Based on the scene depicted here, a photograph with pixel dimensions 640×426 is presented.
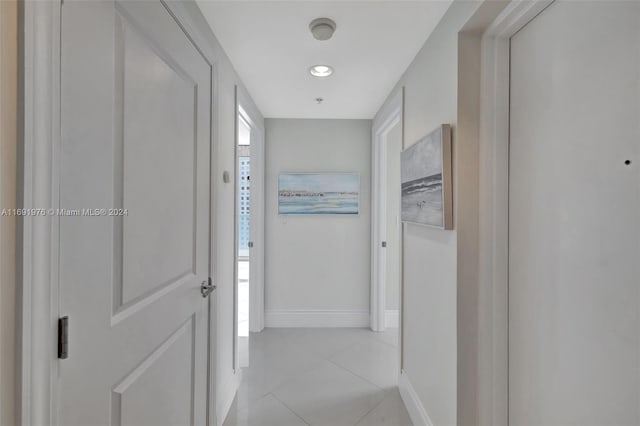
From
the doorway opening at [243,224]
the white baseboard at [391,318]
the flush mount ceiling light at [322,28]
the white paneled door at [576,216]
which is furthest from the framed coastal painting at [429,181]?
the doorway opening at [243,224]

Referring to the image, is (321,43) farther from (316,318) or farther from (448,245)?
(316,318)

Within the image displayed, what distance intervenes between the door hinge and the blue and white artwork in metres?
2.51

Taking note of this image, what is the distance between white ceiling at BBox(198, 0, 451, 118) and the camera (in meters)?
1.38

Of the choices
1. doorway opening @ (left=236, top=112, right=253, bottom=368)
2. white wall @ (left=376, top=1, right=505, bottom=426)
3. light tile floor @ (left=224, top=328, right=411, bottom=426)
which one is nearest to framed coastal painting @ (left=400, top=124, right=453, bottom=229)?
white wall @ (left=376, top=1, right=505, bottom=426)

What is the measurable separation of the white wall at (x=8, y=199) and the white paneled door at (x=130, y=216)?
0.08m

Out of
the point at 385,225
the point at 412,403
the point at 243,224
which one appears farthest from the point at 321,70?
the point at 243,224

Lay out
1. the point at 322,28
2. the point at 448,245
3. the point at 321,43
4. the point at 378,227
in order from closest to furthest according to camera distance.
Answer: the point at 448,245
the point at 322,28
the point at 321,43
the point at 378,227

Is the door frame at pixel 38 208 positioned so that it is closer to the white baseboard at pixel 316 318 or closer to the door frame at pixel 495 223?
the door frame at pixel 495 223

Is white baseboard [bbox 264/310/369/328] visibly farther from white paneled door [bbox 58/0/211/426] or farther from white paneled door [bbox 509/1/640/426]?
white paneled door [bbox 509/1/640/426]

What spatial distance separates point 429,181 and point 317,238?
5.99 ft

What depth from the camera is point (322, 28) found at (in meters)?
1.49

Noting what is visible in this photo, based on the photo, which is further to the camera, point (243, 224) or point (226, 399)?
point (243, 224)

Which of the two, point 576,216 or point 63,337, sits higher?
point 576,216

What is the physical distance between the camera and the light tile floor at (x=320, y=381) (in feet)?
6.04
